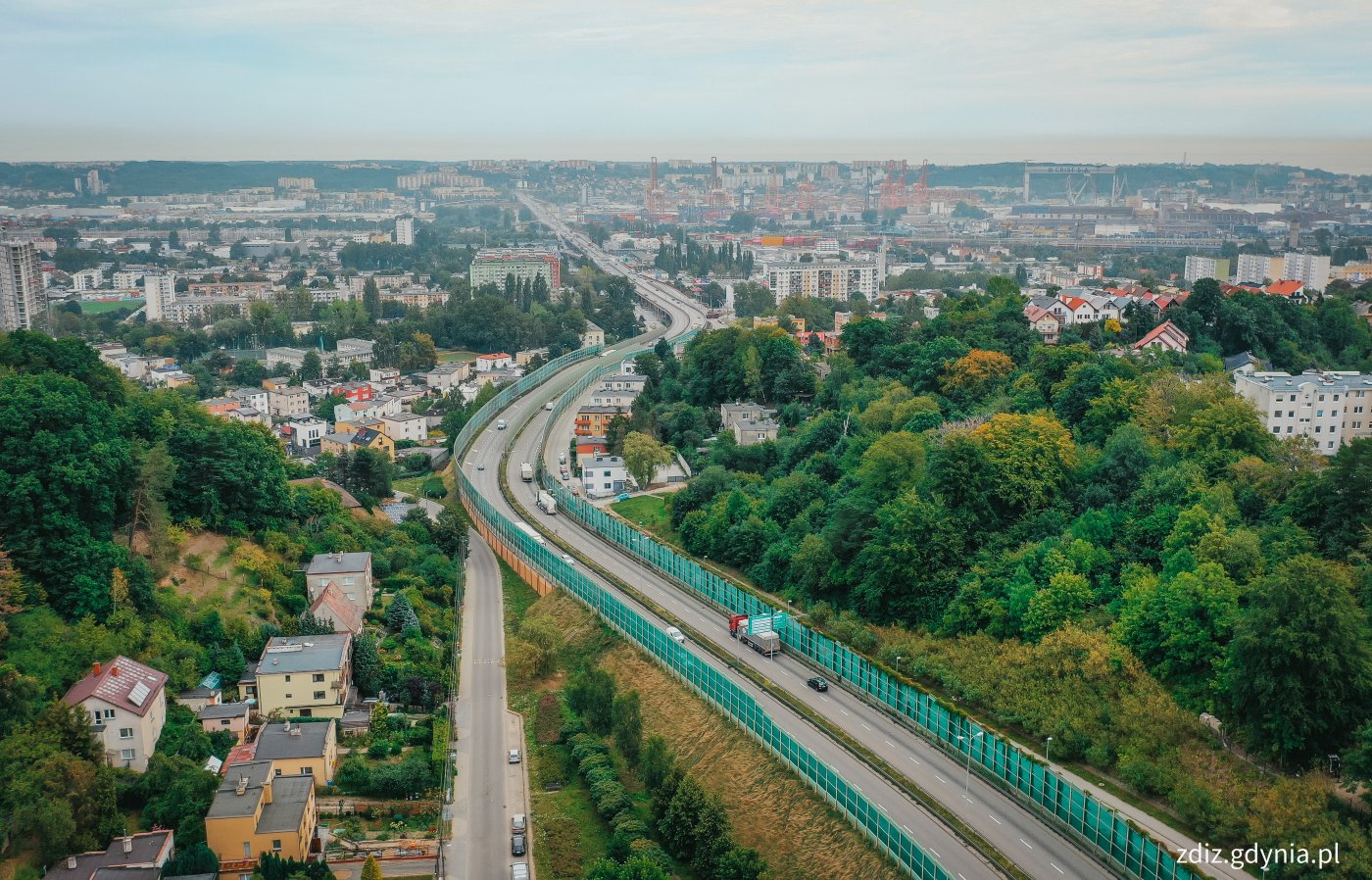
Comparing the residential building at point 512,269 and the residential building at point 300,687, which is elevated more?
the residential building at point 512,269

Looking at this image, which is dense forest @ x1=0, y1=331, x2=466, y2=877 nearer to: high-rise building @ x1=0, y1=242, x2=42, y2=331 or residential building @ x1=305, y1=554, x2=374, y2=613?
residential building @ x1=305, y1=554, x2=374, y2=613

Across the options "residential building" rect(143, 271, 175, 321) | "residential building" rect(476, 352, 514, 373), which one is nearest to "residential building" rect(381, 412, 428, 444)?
"residential building" rect(476, 352, 514, 373)

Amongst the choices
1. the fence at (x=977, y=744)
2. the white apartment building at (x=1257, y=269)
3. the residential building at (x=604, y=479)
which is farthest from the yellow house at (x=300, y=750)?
the white apartment building at (x=1257, y=269)

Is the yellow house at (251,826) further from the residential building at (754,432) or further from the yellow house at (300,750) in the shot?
the residential building at (754,432)

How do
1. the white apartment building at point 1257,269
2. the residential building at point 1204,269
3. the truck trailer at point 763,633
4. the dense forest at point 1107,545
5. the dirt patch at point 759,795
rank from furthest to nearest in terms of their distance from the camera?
the residential building at point 1204,269 < the white apartment building at point 1257,269 < the truck trailer at point 763,633 < the dirt patch at point 759,795 < the dense forest at point 1107,545

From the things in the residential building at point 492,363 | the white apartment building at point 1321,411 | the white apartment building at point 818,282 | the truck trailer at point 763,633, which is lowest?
the residential building at point 492,363

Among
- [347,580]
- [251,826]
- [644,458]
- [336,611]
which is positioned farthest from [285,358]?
[251,826]

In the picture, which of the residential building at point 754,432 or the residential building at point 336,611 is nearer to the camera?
the residential building at point 336,611
